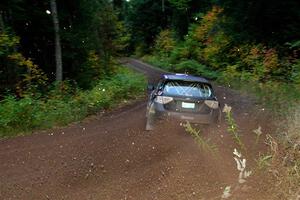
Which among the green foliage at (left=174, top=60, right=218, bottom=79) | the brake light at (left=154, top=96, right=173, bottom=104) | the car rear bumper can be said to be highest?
the brake light at (left=154, top=96, right=173, bottom=104)

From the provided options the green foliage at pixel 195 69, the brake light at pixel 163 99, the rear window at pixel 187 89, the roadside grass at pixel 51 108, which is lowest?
the green foliage at pixel 195 69

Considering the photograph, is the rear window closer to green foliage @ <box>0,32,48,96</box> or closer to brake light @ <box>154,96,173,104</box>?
brake light @ <box>154,96,173,104</box>

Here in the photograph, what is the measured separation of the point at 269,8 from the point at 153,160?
21142 millimetres

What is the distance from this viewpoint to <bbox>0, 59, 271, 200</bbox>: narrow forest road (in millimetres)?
6680

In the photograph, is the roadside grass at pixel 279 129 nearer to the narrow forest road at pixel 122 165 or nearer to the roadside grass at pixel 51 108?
the narrow forest road at pixel 122 165

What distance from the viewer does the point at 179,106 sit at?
10.9 metres

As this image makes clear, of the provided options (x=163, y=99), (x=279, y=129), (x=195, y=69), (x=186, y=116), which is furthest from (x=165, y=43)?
(x=279, y=129)

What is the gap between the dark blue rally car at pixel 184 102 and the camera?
35.9ft

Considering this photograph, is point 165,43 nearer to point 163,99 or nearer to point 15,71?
point 15,71

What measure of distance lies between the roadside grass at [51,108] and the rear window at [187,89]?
4594 millimetres

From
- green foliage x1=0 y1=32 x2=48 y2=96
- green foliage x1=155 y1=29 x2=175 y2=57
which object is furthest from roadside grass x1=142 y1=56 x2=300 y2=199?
green foliage x1=155 y1=29 x2=175 y2=57

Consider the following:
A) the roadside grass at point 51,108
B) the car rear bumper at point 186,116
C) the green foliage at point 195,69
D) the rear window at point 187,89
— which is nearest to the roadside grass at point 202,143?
the car rear bumper at point 186,116

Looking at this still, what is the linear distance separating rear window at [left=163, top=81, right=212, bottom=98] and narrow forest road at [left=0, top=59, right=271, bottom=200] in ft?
2.88

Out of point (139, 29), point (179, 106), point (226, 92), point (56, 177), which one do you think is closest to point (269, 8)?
point (226, 92)
